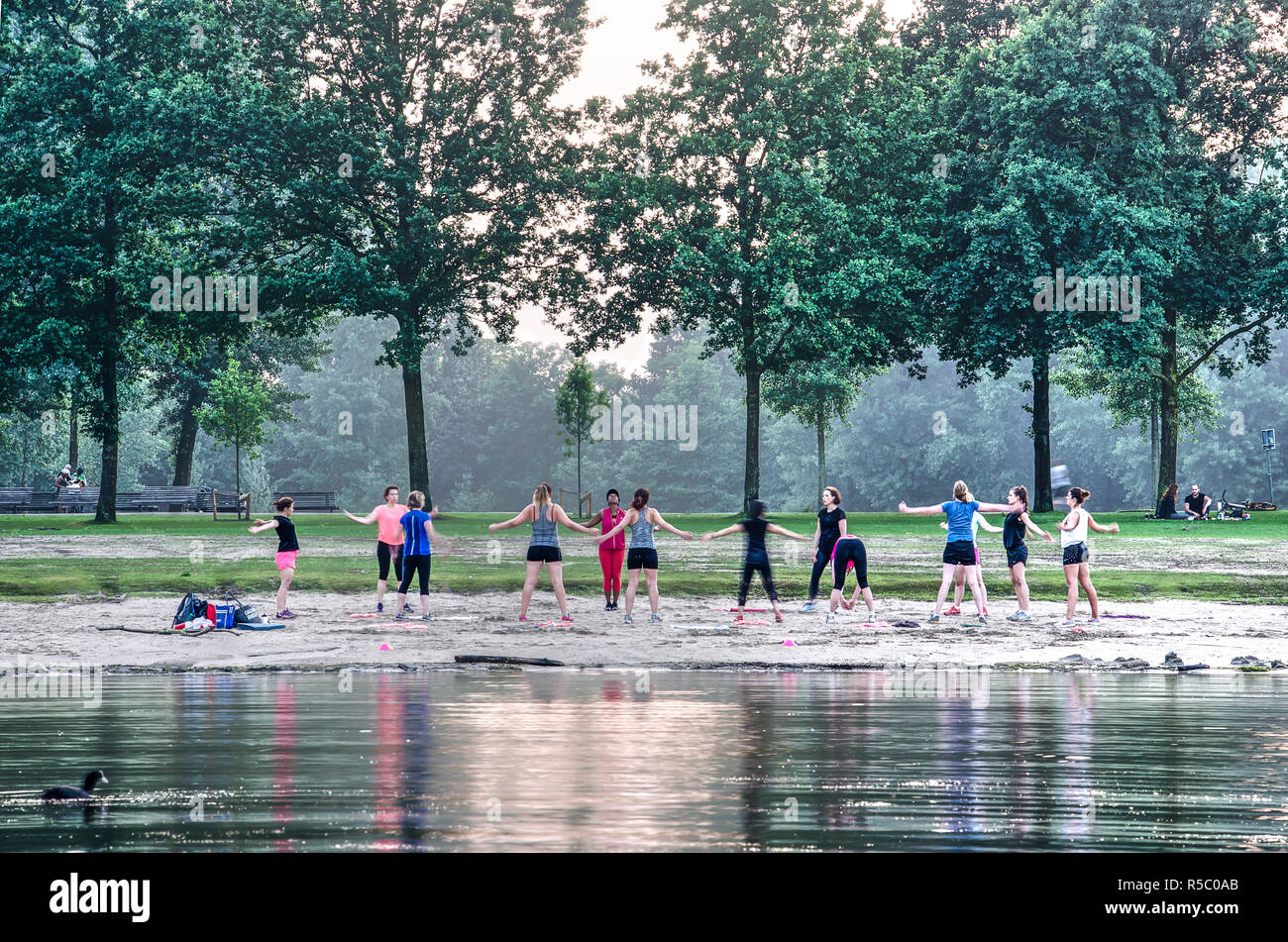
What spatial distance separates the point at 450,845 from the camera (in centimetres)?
723

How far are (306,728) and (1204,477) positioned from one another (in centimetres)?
8864

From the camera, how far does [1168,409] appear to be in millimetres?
53875

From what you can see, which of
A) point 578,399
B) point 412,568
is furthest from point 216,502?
point 412,568

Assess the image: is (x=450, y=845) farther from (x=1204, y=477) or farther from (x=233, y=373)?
(x=1204, y=477)

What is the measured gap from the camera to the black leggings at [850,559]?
20.7 m

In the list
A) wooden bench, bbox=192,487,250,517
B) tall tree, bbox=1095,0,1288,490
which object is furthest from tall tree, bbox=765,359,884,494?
wooden bench, bbox=192,487,250,517

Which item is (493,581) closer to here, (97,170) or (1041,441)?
(97,170)

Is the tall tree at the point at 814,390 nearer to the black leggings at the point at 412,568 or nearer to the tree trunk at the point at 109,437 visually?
the tree trunk at the point at 109,437

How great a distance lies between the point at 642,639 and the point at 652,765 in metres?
9.18

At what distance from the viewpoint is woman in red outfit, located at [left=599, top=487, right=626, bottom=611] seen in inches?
851

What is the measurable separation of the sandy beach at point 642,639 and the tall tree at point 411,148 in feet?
81.5

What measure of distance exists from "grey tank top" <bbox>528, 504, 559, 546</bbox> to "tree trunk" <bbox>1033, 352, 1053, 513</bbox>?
104 ft

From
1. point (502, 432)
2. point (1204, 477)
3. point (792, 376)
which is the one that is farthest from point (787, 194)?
point (502, 432)

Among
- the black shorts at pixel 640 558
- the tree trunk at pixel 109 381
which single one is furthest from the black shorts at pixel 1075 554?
the tree trunk at pixel 109 381
